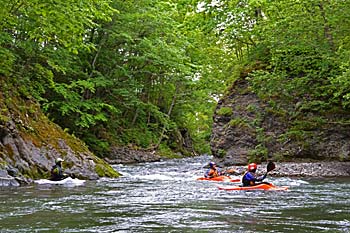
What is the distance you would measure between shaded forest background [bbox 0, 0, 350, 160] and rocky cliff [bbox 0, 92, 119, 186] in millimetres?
398

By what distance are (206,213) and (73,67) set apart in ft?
61.5

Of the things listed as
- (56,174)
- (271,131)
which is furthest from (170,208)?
(271,131)

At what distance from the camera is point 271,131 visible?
20734 millimetres

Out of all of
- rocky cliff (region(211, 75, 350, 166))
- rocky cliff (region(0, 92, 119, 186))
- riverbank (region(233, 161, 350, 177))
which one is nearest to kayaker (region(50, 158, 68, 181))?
rocky cliff (region(0, 92, 119, 186))

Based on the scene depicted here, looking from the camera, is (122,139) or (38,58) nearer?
→ (38,58)

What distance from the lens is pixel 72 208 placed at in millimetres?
9070

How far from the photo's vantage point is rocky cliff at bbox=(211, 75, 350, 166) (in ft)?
63.5

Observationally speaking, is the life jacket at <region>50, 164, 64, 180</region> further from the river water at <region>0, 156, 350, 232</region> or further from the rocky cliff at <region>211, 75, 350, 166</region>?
the rocky cliff at <region>211, 75, 350, 166</region>

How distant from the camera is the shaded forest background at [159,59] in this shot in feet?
53.2

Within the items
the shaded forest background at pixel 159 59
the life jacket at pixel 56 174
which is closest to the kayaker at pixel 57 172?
the life jacket at pixel 56 174

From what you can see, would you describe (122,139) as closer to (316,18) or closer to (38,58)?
(38,58)

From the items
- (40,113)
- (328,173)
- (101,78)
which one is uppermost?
(101,78)

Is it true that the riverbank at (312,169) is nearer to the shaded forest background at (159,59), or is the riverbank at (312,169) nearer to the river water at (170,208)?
the shaded forest background at (159,59)

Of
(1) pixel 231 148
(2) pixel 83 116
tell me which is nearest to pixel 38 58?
(2) pixel 83 116
